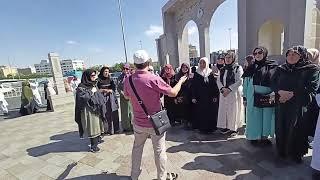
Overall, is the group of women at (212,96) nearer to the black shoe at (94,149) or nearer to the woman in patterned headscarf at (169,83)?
the woman in patterned headscarf at (169,83)

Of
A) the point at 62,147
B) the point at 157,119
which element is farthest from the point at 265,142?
the point at 62,147

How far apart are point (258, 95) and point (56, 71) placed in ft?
27.6

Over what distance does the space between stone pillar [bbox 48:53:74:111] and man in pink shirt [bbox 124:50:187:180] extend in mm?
7438

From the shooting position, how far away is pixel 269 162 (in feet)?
10.2

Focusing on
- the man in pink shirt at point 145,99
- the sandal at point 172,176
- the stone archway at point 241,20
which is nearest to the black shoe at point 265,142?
the sandal at point 172,176

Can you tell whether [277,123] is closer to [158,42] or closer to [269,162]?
[269,162]

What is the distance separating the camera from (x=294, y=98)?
113 inches

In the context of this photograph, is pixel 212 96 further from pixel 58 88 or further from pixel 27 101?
pixel 27 101

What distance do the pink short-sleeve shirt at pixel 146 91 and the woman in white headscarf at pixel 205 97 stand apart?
6.29 ft

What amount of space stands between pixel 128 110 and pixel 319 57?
11.6 feet

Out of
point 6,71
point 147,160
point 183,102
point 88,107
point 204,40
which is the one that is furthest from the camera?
point 6,71

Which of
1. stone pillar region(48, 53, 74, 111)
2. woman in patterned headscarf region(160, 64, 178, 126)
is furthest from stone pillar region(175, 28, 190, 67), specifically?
woman in patterned headscarf region(160, 64, 178, 126)

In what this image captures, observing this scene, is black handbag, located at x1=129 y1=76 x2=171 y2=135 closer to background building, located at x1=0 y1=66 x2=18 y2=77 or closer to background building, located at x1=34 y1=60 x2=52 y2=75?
background building, located at x1=0 y1=66 x2=18 y2=77

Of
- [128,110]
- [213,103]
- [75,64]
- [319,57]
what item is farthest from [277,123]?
[75,64]
